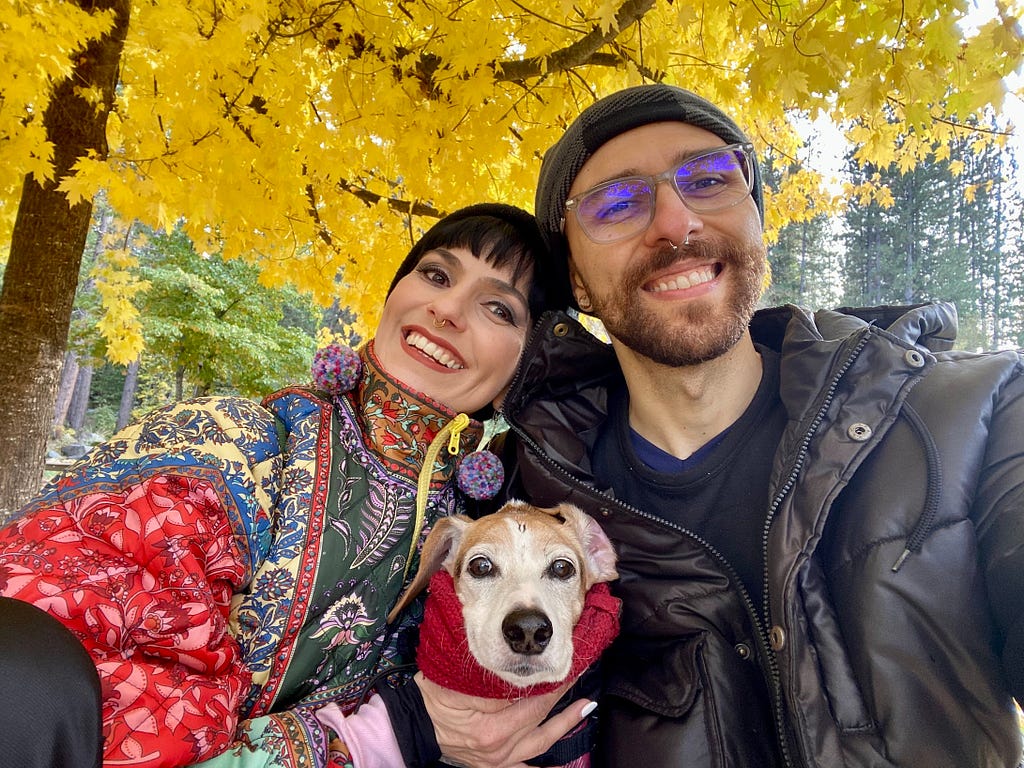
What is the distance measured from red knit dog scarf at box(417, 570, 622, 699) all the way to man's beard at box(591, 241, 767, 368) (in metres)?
0.94

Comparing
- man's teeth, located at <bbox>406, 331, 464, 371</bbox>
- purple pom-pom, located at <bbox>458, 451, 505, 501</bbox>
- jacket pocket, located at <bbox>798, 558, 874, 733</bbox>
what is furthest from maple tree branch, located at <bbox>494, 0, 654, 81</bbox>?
jacket pocket, located at <bbox>798, 558, 874, 733</bbox>

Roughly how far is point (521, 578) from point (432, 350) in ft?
3.06

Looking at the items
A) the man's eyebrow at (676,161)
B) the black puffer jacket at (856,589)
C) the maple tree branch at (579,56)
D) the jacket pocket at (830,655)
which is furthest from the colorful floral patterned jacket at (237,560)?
the maple tree branch at (579,56)

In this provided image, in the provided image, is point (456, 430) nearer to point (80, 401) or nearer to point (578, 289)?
point (578, 289)

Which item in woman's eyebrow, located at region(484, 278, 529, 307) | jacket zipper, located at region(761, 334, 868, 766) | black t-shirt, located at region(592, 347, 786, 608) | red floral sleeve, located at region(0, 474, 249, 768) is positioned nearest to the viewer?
red floral sleeve, located at region(0, 474, 249, 768)

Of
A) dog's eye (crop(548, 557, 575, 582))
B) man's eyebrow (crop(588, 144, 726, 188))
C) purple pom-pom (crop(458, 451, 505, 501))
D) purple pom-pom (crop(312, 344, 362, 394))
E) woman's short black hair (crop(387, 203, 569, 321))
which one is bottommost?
dog's eye (crop(548, 557, 575, 582))

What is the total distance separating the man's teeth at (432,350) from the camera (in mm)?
2354

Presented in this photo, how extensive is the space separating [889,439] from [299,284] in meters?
5.02

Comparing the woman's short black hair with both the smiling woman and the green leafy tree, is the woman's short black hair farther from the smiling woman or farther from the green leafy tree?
the green leafy tree

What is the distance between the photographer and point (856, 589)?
165cm

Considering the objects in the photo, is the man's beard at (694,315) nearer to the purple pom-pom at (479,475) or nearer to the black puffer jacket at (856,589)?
the black puffer jacket at (856,589)

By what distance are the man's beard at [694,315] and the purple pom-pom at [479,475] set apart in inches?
28.1

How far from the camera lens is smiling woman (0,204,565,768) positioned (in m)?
1.40

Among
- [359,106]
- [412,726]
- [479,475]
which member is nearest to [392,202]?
[359,106]
